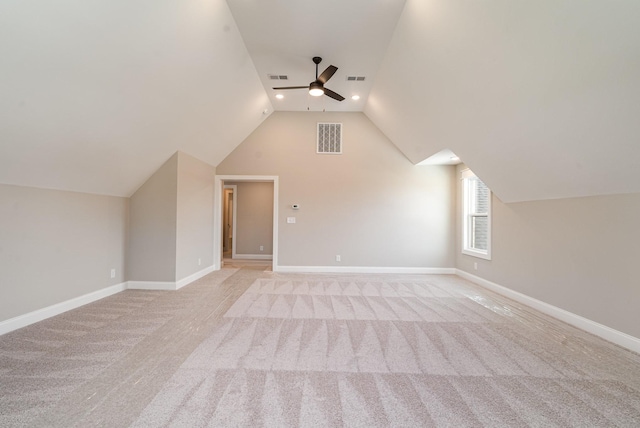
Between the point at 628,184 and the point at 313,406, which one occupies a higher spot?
the point at 628,184

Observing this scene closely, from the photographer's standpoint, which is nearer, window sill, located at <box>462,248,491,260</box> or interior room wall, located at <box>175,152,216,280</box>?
interior room wall, located at <box>175,152,216,280</box>

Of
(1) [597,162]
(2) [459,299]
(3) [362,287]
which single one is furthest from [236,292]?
(1) [597,162]

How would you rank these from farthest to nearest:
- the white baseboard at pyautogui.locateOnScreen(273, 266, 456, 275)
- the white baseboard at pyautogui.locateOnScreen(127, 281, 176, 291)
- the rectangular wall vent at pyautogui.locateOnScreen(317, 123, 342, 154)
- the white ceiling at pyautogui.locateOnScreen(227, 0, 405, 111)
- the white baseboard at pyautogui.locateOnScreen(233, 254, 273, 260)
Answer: the white baseboard at pyautogui.locateOnScreen(233, 254, 273, 260) → the rectangular wall vent at pyautogui.locateOnScreen(317, 123, 342, 154) → the white baseboard at pyautogui.locateOnScreen(273, 266, 456, 275) → the white baseboard at pyautogui.locateOnScreen(127, 281, 176, 291) → the white ceiling at pyautogui.locateOnScreen(227, 0, 405, 111)

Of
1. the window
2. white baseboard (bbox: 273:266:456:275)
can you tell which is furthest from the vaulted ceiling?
white baseboard (bbox: 273:266:456:275)

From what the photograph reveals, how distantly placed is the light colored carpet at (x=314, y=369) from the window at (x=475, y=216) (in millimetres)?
1664

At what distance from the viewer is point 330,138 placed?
6.04 metres

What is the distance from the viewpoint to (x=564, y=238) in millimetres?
3348

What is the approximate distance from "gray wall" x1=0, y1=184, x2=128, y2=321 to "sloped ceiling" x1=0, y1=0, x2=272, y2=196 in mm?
213

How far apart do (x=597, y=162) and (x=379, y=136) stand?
3.87m

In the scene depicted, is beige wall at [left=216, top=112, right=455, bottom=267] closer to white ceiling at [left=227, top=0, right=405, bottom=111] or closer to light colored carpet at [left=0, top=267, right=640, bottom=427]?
white ceiling at [left=227, top=0, right=405, bottom=111]

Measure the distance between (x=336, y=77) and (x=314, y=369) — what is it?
14.2ft

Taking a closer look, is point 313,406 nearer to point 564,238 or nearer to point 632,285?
point 632,285

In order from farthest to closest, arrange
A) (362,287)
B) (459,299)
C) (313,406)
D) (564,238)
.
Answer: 1. (362,287)
2. (459,299)
3. (564,238)
4. (313,406)

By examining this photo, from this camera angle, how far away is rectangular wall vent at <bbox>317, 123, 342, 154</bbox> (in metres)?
6.04
